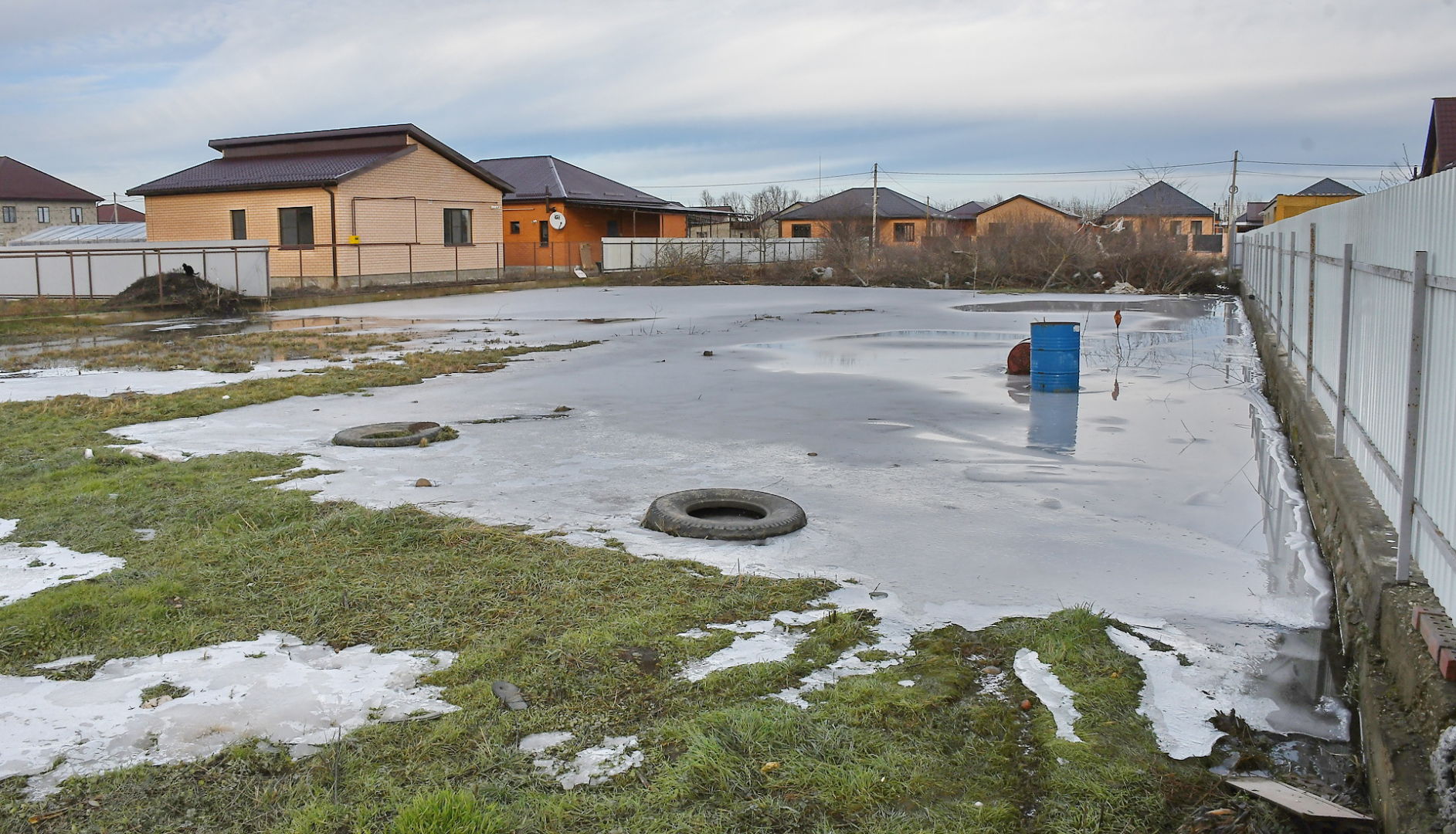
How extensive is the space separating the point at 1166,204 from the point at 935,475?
88904 mm

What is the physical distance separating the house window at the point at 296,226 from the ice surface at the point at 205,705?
35.5 metres

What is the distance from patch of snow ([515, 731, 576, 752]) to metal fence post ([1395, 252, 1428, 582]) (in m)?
3.33

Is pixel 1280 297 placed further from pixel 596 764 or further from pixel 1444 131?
pixel 1444 131

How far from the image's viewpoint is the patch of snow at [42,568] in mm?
5492

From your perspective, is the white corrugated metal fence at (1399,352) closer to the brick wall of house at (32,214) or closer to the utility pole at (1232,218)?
the utility pole at (1232,218)

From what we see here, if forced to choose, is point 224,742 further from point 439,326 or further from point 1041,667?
point 439,326

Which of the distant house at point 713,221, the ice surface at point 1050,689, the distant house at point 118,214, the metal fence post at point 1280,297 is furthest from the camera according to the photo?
the distant house at point 118,214

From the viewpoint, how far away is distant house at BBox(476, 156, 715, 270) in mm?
49906

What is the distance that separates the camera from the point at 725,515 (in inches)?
288

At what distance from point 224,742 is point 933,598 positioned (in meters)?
3.17

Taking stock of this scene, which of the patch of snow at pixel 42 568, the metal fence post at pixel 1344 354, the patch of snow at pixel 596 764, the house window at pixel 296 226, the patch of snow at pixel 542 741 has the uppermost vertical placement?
the house window at pixel 296 226

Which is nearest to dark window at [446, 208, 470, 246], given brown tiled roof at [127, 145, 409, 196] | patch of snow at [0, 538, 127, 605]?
brown tiled roof at [127, 145, 409, 196]

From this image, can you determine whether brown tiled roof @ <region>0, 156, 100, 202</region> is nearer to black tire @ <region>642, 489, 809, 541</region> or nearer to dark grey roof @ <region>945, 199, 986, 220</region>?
dark grey roof @ <region>945, 199, 986, 220</region>

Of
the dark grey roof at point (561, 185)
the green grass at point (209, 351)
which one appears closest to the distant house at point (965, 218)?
the dark grey roof at point (561, 185)
